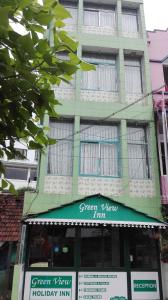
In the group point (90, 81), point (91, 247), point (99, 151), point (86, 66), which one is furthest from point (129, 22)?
point (86, 66)

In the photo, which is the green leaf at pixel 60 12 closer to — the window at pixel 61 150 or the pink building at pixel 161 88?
the pink building at pixel 161 88

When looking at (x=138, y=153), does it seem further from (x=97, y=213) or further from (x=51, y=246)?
(x=51, y=246)

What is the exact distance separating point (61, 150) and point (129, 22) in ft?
22.8

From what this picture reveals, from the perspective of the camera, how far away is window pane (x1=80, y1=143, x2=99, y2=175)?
10.8 meters

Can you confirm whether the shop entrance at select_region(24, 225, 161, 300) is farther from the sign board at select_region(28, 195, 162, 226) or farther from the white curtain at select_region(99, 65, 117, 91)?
the white curtain at select_region(99, 65, 117, 91)

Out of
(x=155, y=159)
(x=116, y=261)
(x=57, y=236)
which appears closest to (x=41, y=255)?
(x=57, y=236)

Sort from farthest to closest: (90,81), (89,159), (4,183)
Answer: (90,81), (89,159), (4,183)

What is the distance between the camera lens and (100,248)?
388 inches

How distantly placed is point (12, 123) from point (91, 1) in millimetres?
12712

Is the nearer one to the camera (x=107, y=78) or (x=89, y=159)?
(x=89, y=159)

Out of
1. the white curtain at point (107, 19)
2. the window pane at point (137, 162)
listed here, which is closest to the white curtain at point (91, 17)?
the white curtain at point (107, 19)

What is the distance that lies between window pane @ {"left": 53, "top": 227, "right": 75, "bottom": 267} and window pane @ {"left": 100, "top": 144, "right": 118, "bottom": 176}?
2.52m

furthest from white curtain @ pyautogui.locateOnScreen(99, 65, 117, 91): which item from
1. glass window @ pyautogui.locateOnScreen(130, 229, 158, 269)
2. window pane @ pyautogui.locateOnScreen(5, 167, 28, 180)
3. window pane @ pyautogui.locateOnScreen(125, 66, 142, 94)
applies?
window pane @ pyautogui.locateOnScreen(5, 167, 28, 180)

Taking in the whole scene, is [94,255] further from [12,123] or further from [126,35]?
[126,35]
